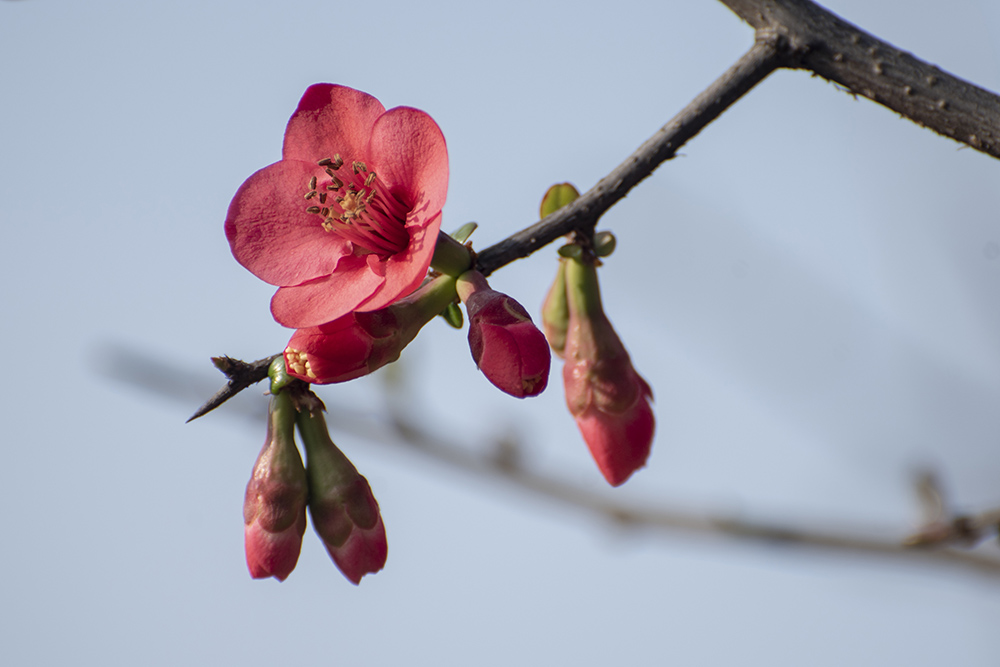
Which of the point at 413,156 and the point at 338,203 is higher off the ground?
the point at 413,156

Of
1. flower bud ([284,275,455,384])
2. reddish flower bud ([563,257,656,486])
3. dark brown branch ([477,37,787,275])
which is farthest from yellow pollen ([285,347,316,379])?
reddish flower bud ([563,257,656,486])

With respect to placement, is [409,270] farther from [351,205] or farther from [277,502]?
[277,502]

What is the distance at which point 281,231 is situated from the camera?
1601 millimetres

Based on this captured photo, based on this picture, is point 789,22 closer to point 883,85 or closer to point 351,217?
point 883,85

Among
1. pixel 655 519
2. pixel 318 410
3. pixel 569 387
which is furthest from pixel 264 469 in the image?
pixel 655 519

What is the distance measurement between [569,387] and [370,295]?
646mm

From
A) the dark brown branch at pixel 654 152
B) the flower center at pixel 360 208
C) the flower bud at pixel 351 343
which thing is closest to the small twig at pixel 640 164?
the dark brown branch at pixel 654 152

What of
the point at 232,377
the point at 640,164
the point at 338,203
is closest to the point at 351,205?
the point at 338,203

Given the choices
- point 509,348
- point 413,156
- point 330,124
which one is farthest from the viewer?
point 330,124

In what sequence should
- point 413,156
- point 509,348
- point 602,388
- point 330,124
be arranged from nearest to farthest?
point 509,348, point 413,156, point 330,124, point 602,388

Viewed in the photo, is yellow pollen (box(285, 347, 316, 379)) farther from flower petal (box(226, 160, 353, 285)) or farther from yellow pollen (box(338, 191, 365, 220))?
yellow pollen (box(338, 191, 365, 220))

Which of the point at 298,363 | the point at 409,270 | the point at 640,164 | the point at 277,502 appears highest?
the point at 640,164

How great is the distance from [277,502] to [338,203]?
585 millimetres

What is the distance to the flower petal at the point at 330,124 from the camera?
1.59 metres
